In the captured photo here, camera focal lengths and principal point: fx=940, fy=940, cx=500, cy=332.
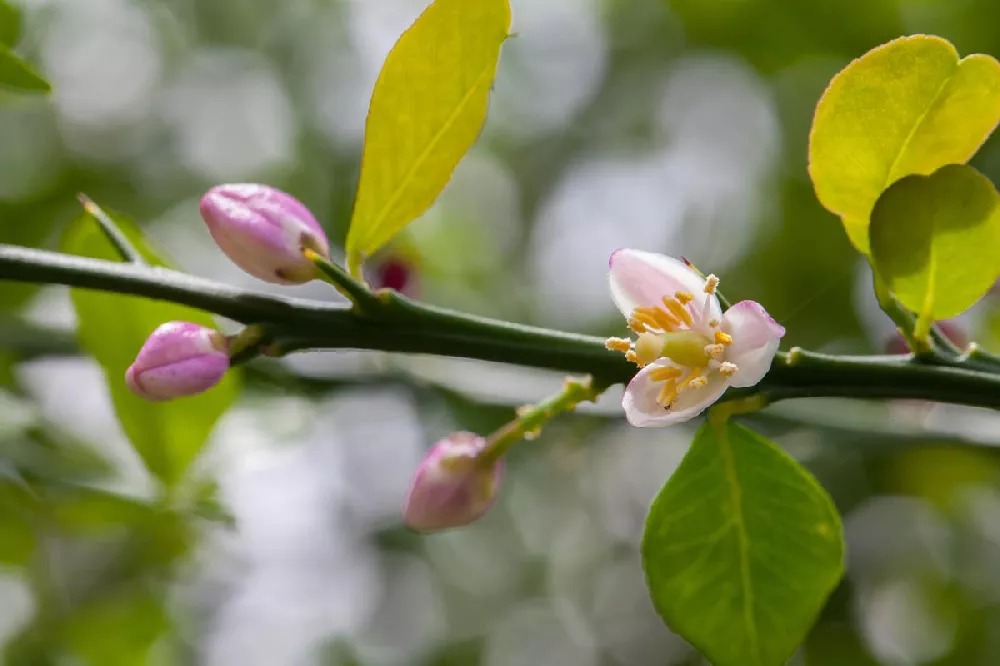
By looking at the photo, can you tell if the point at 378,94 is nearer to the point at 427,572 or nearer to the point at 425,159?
the point at 425,159

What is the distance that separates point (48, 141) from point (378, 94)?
2.10 m

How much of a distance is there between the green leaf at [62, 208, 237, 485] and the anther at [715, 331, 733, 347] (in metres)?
0.34

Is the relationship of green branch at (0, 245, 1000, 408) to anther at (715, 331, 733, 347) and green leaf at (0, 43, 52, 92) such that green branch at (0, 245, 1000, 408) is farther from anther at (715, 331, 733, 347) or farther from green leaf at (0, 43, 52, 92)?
green leaf at (0, 43, 52, 92)

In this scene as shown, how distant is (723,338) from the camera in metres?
0.48

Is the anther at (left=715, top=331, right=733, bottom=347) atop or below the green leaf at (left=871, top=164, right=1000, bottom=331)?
below

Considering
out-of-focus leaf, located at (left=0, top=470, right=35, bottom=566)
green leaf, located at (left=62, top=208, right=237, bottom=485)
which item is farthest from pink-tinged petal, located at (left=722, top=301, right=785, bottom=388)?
out-of-focus leaf, located at (left=0, top=470, right=35, bottom=566)

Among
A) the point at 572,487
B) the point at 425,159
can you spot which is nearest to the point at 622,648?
the point at 572,487

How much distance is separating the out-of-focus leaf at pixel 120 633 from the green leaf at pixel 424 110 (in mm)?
1203

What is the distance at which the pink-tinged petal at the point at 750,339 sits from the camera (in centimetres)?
46

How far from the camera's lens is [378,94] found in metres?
0.51

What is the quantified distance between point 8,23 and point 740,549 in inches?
22.5

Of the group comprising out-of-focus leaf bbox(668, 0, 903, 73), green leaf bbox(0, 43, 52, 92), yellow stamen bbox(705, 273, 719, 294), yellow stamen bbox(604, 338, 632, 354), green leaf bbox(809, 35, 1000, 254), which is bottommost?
out-of-focus leaf bbox(668, 0, 903, 73)

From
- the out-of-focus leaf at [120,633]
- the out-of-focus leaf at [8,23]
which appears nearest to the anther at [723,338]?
the out-of-focus leaf at [8,23]

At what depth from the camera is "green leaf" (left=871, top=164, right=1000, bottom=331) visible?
0.49 meters
